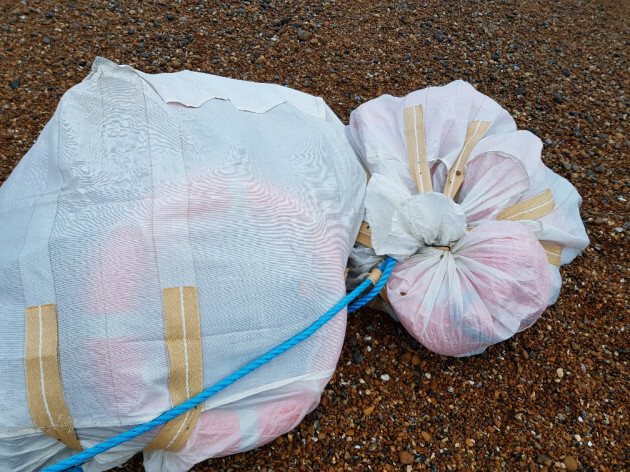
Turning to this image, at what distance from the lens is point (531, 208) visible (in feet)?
5.06

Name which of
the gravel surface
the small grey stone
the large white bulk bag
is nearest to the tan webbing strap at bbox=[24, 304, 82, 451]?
the large white bulk bag

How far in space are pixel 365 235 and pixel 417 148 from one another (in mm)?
306

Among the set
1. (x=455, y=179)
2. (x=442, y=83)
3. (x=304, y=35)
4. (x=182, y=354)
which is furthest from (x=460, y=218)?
(x=304, y=35)

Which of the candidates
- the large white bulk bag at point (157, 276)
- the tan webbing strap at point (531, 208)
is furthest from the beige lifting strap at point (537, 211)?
the large white bulk bag at point (157, 276)

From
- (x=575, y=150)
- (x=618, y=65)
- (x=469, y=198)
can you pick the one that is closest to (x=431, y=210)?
(x=469, y=198)

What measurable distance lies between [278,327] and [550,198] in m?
0.89

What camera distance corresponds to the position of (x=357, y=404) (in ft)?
4.73

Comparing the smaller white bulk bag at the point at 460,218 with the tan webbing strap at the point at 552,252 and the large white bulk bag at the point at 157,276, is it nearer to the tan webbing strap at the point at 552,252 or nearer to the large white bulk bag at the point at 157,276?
the tan webbing strap at the point at 552,252

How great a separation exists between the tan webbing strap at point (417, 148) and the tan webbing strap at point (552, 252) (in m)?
0.37

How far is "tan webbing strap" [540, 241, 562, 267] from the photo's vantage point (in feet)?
5.07

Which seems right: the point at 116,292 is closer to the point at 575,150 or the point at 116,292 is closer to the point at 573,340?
the point at 573,340

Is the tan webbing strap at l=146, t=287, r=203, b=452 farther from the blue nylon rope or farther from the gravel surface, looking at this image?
the gravel surface

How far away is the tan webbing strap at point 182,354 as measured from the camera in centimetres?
114

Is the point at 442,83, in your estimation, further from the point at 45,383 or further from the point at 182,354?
the point at 45,383
